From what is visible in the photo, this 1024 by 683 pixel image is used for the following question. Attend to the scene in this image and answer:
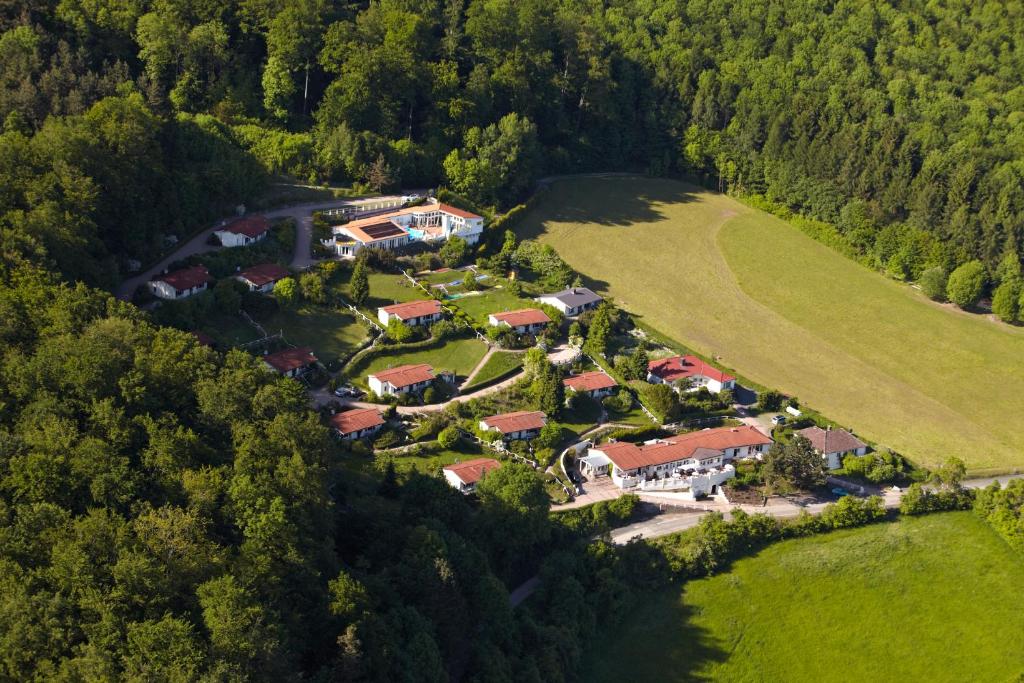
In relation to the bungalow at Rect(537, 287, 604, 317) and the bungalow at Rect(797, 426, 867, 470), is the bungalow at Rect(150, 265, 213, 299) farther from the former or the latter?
the bungalow at Rect(797, 426, 867, 470)

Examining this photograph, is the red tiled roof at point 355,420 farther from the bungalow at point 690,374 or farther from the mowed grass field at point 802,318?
the mowed grass field at point 802,318

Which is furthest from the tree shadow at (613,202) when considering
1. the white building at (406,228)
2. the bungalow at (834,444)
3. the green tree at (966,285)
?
the bungalow at (834,444)

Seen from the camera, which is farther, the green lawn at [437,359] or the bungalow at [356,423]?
the green lawn at [437,359]

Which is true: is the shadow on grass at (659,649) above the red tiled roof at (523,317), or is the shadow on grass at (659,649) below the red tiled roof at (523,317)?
below

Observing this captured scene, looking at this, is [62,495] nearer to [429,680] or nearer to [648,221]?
[429,680]

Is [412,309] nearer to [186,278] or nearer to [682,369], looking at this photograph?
[186,278]

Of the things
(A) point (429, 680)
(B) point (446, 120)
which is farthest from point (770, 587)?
(B) point (446, 120)

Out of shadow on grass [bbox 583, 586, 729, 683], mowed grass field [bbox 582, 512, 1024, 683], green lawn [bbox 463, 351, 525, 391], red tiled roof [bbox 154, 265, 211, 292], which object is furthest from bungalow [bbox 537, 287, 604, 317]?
shadow on grass [bbox 583, 586, 729, 683]
